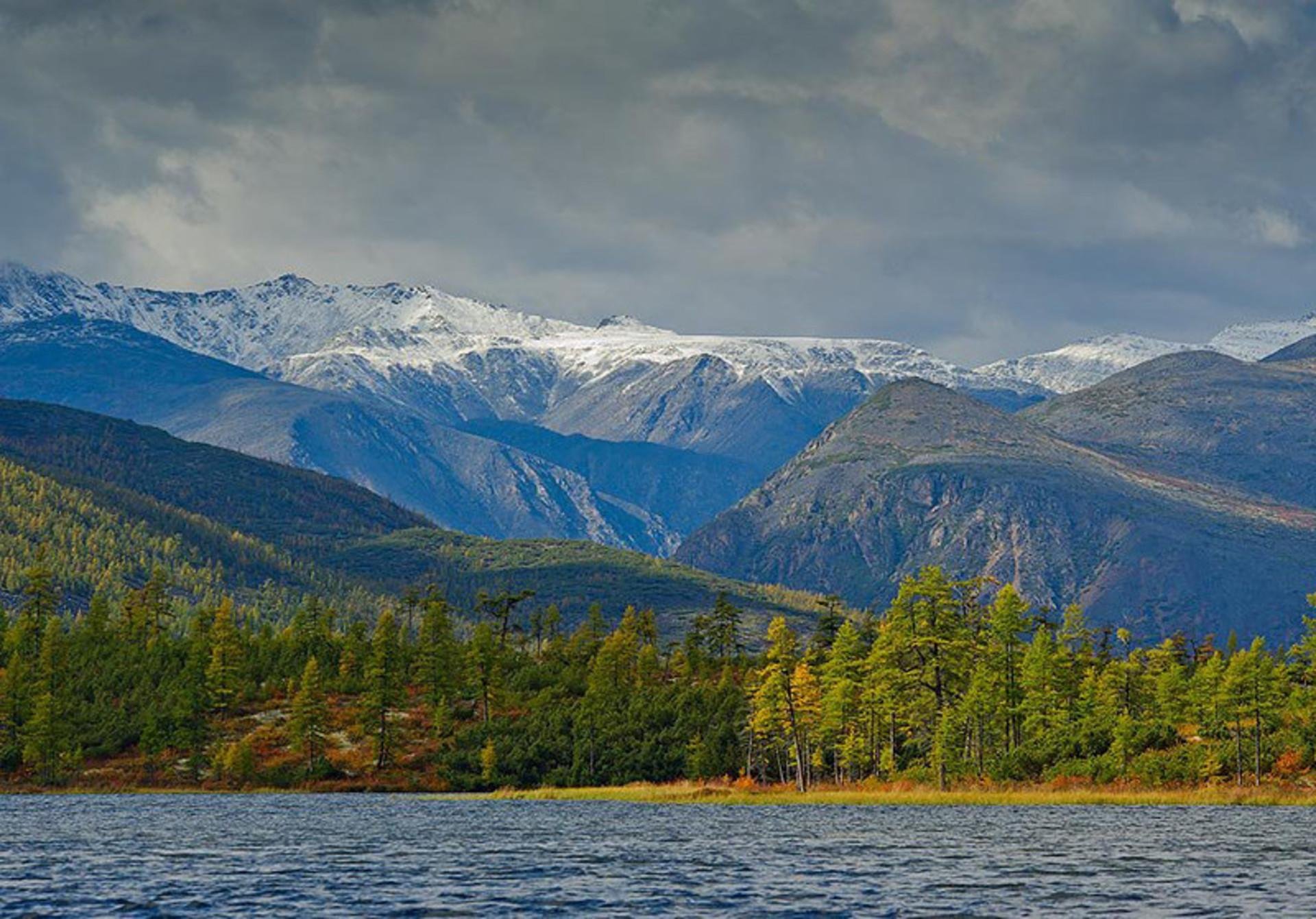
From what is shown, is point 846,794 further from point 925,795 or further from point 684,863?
point 684,863

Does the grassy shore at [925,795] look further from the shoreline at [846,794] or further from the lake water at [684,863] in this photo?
the lake water at [684,863]

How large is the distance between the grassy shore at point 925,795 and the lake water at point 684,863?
596cm

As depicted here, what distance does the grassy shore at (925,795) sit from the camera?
11838 cm

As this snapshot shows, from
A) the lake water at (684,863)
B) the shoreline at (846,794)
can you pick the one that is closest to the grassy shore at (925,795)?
the shoreline at (846,794)

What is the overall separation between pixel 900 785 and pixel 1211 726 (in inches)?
1099

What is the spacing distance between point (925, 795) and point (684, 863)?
209 ft

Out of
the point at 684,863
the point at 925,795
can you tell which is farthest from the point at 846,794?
the point at 684,863

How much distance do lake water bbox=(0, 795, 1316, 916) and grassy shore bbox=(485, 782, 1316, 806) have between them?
5957mm

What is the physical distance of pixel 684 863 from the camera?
2955 inches

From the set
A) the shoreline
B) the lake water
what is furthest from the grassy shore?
the lake water

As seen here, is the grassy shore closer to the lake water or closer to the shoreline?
the shoreline

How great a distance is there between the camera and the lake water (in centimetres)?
5706

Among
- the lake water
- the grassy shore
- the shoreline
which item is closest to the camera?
the lake water

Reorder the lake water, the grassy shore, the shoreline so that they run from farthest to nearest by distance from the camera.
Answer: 1. the shoreline
2. the grassy shore
3. the lake water
